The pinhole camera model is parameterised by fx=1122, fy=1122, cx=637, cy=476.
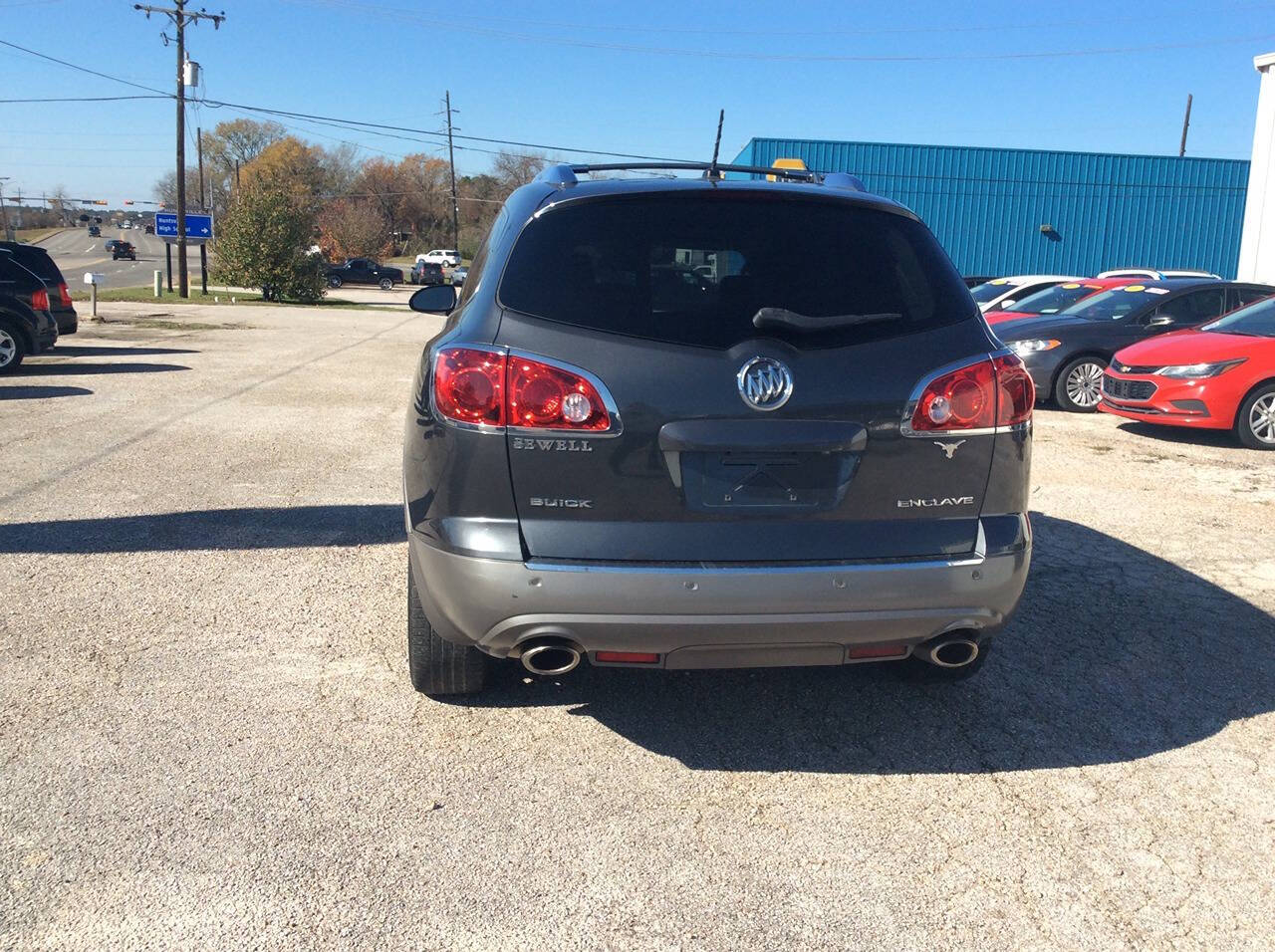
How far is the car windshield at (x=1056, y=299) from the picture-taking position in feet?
49.4

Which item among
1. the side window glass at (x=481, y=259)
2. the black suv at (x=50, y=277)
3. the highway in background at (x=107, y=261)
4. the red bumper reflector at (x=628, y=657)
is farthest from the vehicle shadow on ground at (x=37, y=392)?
the highway in background at (x=107, y=261)

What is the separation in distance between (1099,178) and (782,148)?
1044cm

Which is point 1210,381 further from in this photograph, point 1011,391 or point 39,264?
point 39,264

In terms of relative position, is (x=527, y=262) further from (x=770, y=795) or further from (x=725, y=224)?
(x=770, y=795)

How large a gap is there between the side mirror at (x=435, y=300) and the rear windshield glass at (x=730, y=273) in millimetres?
1788

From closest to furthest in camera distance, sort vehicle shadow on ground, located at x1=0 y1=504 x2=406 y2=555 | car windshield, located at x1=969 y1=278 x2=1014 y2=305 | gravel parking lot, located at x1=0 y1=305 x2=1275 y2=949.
→ gravel parking lot, located at x1=0 y1=305 x2=1275 y2=949, vehicle shadow on ground, located at x1=0 y1=504 x2=406 y2=555, car windshield, located at x1=969 y1=278 x2=1014 y2=305

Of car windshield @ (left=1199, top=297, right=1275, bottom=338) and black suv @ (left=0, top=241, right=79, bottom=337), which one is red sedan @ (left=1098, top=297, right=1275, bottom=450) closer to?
car windshield @ (left=1199, top=297, right=1275, bottom=338)

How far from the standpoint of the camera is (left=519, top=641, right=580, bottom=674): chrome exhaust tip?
3.21 meters

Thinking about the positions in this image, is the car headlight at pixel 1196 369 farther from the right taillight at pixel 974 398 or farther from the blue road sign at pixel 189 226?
the blue road sign at pixel 189 226

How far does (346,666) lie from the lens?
432cm

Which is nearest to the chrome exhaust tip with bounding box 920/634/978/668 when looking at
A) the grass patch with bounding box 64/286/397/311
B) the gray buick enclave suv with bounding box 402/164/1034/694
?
the gray buick enclave suv with bounding box 402/164/1034/694

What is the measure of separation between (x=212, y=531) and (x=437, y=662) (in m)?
2.98

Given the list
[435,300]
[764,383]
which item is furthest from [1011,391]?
[435,300]

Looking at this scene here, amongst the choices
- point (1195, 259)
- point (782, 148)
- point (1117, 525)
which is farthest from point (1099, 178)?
point (1117, 525)
